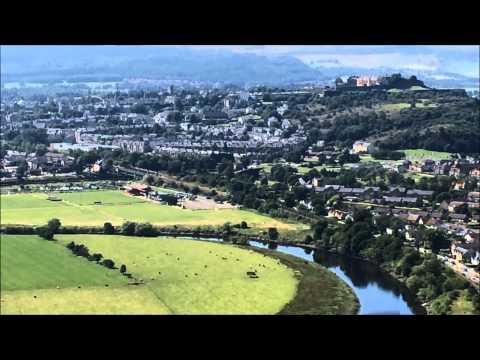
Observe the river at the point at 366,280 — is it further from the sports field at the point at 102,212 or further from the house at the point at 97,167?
the house at the point at 97,167

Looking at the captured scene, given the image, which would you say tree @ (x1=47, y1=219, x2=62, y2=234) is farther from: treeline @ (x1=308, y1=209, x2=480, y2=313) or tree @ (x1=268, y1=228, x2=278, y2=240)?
treeline @ (x1=308, y1=209, x2=480, y2=313)

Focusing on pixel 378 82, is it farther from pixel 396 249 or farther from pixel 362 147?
pixel 396 249

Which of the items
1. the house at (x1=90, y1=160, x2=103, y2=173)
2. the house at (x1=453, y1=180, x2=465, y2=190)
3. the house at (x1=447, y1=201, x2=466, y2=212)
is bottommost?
the house at (x1=447, y1=201, x2=466, y2=212)

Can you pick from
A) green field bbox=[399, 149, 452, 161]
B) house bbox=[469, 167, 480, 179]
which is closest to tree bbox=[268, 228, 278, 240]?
green field bbox=[399, 149, 452, 161]

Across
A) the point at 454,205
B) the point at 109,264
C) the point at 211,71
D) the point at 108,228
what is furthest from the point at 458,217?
the point at 109,264

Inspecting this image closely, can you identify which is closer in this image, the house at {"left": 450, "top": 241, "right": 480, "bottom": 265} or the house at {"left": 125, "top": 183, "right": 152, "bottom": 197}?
the house at {"left": 125, "top": 183, "right": 152, "bottom": 197}
